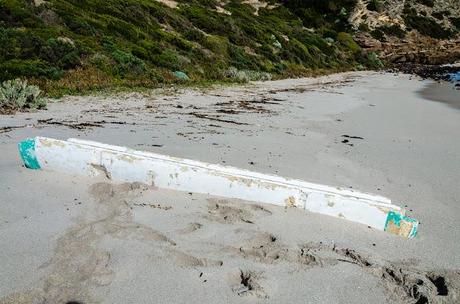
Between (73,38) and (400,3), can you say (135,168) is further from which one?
(400,3)

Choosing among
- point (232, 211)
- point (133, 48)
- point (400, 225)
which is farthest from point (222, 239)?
point (133, 48)

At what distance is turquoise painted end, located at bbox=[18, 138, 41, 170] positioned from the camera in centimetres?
387

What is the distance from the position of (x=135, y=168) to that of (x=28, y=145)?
3.56ft

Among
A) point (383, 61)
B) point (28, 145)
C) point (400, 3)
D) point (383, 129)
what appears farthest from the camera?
point (400, 3)

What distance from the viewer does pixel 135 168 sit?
366 centimetres

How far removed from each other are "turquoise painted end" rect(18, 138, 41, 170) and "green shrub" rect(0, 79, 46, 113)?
431 centimetres

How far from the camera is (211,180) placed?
3.53 metres

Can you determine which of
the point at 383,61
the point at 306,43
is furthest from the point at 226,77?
the point at 383,61

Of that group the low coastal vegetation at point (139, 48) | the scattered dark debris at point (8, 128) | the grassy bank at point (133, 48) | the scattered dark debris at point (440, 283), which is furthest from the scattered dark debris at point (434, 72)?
the scattered dark debris at point (440, 283)

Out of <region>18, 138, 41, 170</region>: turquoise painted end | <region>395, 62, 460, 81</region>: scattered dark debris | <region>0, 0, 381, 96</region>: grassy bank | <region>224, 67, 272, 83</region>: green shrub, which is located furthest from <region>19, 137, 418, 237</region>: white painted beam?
<region>395, 62, 460, 81</region>: scattered dark debris

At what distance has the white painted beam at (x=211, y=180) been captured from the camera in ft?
10.5

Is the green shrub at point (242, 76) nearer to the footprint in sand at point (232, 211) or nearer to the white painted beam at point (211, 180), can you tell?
the white painted beam at point (211, 180)

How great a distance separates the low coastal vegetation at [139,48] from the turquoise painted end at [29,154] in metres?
6.64

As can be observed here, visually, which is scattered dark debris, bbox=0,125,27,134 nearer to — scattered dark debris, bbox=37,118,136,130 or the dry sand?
the dry sand
